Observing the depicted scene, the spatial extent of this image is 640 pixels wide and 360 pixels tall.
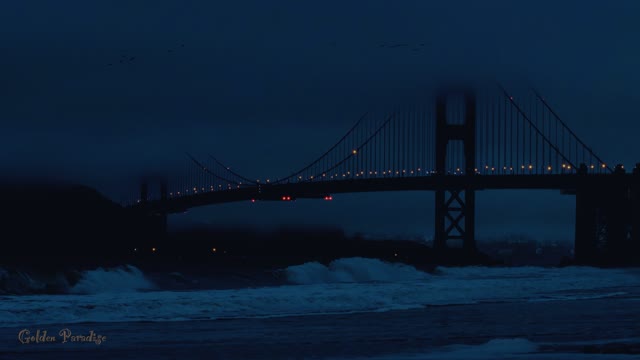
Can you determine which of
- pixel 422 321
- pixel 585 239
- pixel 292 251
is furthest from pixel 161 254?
pixel 422 321

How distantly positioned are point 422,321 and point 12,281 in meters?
12.7

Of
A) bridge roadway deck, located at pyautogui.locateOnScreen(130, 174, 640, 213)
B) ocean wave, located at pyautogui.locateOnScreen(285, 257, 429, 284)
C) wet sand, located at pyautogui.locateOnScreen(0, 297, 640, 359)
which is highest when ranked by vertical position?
bridge roadway deck, located at pyautogui.locateOnScreen(130, 174, 640, 213)

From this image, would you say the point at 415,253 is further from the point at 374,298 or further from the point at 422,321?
the point at 422,321

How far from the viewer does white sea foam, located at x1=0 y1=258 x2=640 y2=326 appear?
69.2ft

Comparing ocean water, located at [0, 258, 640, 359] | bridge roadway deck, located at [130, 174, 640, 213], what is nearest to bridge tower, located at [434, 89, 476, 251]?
bridge roadway deck, located at [130, 174, 640, 213]

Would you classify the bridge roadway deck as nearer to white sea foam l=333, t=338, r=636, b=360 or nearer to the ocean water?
the ocean water

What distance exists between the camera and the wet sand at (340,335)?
15.9 meters

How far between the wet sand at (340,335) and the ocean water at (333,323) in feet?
0.08

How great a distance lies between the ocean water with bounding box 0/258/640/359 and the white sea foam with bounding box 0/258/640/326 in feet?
0.13

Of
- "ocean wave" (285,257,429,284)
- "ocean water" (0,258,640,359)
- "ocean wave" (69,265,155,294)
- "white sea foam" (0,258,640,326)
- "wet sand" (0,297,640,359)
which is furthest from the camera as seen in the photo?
"ocean wave" (285,257,429,284)

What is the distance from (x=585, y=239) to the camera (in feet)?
232

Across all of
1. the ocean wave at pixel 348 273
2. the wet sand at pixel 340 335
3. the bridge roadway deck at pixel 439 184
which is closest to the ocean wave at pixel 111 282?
the ocean wave at pixel 348 273

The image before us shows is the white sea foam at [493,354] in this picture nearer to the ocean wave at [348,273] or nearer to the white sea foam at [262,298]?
the white sea foam at [262,298]

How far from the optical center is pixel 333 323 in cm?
2103
